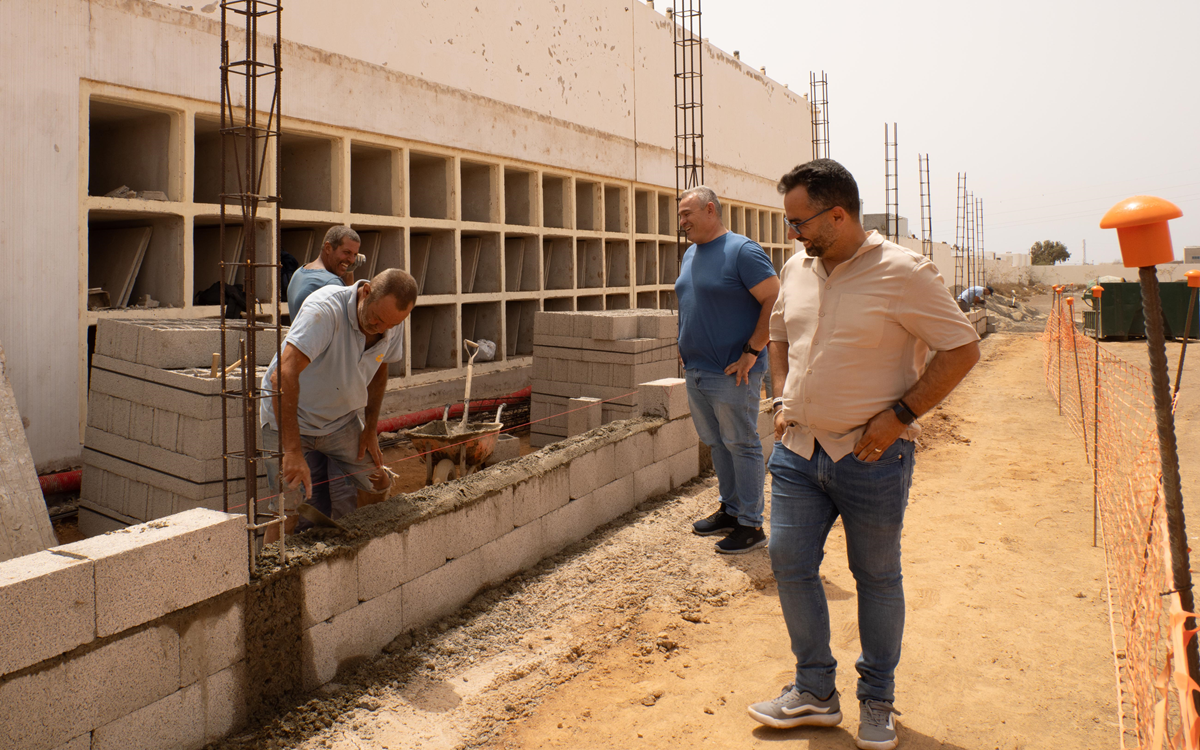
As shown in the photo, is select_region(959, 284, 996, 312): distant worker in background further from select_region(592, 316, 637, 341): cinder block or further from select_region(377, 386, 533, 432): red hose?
select_region(592, 316, 637, 341): cinder block

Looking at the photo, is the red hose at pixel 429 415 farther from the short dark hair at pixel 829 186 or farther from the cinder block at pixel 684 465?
the short dark hair at pixel 829 186

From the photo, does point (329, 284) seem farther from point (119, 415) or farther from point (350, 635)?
point (350, 635)

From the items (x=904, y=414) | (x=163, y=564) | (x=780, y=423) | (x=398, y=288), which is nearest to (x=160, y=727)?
(x=163, y=564)

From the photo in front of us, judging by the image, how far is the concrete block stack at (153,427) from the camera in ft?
15.2

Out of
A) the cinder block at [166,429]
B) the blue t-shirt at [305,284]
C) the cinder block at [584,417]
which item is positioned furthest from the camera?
the cinder block at [584,417]

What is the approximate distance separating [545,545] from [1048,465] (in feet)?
17.5

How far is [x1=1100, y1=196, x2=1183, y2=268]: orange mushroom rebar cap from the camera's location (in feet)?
5.94

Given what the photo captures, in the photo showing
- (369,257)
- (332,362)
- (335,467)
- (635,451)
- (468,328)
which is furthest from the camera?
(468,328)

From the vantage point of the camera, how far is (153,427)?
4828 mm

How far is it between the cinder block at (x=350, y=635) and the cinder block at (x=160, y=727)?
0.45 m

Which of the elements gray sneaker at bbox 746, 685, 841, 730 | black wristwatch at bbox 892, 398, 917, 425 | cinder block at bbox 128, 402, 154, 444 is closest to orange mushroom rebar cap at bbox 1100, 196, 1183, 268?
black wristwatch at bbox 892, 398, 917, 425

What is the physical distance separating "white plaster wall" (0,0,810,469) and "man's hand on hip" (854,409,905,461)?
5473 millimetres

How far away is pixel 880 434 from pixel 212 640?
238cm

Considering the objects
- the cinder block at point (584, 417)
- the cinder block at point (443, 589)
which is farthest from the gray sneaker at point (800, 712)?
the cinder block at point (584, 417)
